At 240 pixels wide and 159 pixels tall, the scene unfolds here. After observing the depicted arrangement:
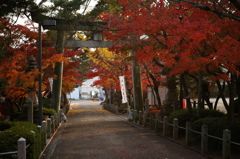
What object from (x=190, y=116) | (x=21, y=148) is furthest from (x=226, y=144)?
(x=21, y=148)

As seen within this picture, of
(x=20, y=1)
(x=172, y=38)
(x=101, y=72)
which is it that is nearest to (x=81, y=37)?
(x=101, y=72)

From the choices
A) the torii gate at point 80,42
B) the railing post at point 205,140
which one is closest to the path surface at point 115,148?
the railing post at point 205,140

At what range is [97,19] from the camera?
971 inches

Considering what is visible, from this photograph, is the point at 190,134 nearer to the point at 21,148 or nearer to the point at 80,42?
the point at 21,148

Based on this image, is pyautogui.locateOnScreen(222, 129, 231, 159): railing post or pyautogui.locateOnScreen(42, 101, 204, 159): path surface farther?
pyautogui.locateOnScreen(42, 101, 204, 159): path surface

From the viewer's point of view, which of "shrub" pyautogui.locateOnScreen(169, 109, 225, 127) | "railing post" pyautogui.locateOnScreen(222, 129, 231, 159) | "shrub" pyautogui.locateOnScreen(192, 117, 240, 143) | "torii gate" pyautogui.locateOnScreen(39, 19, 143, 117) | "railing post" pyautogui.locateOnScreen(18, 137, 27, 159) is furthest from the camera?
"torii gate" pyautogui.locateOnScreen(39, 19, 143, 117)

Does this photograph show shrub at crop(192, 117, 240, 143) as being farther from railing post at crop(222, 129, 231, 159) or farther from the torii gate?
the torii gate

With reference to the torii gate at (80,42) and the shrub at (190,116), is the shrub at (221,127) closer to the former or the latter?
the shrub at (190,116)

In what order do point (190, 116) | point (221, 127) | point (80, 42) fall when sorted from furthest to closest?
point (80, 42) → point (190, 116) → point (221, 127)

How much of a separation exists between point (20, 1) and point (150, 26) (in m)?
5.88

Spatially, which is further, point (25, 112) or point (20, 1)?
point (25, 112)

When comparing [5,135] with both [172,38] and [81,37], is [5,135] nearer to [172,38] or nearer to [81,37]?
[172,38]

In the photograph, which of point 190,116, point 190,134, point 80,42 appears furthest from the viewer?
point 80,42

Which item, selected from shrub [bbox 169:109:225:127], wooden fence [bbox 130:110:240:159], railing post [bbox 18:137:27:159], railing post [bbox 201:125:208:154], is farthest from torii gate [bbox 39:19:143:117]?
railing post [bbox 18:137:27:159]
